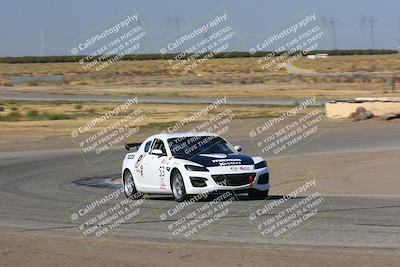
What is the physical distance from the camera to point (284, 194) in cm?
1930

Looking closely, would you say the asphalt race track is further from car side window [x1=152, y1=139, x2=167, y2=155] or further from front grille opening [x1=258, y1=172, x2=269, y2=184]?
car side window [x1=152, y1=139, x2=167, y2=155]

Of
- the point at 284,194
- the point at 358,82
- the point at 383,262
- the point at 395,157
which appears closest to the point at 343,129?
the point at 395,157

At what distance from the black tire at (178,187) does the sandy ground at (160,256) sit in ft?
17.7

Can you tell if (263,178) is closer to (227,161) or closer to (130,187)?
(227,161)

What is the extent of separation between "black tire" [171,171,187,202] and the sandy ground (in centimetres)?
539

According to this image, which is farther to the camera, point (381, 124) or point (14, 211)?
point (381, 124)

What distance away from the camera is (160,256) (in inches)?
408

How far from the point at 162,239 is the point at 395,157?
15.2 metres

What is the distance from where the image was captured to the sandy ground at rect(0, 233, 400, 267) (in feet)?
31.9

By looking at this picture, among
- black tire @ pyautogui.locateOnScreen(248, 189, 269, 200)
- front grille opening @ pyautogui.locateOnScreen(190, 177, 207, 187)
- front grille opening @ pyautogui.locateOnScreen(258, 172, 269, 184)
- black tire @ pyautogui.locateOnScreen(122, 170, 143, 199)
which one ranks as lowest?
black tire @ pyautogui.locateOnScreen(248, 189, 269, 200)

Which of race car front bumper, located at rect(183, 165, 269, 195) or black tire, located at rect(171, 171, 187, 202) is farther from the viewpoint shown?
black tire, located at rect(171, 171, 187, 202)

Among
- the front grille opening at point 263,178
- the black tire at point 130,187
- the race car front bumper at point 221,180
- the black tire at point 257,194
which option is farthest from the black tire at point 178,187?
the black tire at point 130,187

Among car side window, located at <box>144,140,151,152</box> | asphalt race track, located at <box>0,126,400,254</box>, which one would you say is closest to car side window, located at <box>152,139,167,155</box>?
car side window, located at <box>144,140,151,152</box>

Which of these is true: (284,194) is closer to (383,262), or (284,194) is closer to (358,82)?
(383,262)
